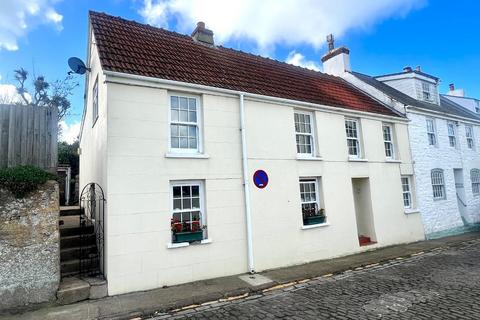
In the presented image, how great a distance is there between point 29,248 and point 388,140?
1477cm

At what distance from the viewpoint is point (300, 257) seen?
34.1 ft

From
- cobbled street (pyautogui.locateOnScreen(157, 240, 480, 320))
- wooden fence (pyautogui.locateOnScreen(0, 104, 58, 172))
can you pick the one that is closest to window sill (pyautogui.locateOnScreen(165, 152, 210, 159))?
wooden fence (pyautogui.locateOnScreen(0, 104, 58, 172))

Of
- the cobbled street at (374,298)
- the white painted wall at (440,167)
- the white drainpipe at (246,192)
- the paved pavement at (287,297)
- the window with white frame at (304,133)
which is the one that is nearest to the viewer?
the cobbled street at (374,298)

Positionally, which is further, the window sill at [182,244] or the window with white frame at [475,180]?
the window with white frame at [475,180]

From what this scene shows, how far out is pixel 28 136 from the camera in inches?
293

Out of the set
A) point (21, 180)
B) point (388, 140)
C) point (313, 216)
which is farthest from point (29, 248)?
point (388, 140)

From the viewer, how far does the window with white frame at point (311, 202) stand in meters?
11.0

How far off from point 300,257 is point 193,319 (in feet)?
17.6

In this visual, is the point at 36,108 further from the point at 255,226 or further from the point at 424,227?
the point at 424,227

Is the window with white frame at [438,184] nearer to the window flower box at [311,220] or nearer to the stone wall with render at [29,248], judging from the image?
the window flower box at [311,220]

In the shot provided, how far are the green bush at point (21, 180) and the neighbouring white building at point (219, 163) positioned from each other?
4.93 ft

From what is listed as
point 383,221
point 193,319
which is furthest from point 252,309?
point 383,221

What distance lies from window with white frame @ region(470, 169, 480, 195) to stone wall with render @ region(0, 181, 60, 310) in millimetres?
21925

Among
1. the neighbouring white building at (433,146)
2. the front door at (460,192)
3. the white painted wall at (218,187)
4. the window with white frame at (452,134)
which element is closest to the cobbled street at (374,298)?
the white painted wall at (218,187)
